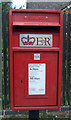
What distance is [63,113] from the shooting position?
391cm

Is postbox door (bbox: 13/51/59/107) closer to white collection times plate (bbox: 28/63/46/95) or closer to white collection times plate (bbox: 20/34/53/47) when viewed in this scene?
white collection times plate (bbox: 28/63/46/95)

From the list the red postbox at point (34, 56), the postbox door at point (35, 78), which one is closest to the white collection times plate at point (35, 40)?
the red postbox at point (34, 56)

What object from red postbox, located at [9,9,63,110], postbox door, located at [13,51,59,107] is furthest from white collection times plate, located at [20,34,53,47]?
postbox door, located at [13,51,59,107]

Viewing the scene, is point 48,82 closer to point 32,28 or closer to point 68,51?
point 32,28

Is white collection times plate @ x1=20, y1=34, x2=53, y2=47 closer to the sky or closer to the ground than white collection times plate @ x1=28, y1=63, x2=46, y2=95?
closer to the sky

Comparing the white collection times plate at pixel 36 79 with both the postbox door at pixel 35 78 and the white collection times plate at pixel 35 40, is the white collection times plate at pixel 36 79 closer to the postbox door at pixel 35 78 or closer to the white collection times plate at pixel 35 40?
the postbox door at pixel 35 78

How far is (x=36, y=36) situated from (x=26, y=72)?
0.49 metres

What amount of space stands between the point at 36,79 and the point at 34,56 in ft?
1.02

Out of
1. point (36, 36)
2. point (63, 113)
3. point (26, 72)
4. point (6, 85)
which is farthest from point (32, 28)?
point (63, 113)

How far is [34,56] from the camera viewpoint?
2611 millimetres

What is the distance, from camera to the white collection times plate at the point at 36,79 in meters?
2.64

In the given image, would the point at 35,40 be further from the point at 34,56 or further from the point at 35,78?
the point at 35,78

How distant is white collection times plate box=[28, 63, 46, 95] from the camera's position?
8.66 feet

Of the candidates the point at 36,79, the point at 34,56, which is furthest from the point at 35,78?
the point at 34,56
